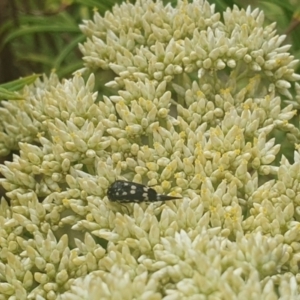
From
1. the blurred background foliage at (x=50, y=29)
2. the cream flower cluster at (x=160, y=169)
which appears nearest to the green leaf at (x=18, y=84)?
the cream flower cluster at (x=160, y=169)

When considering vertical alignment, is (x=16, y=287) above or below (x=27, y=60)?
below

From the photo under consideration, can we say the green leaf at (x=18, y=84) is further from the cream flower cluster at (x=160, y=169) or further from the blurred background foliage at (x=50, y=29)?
the blurred background foliage at (x=50, y=29)

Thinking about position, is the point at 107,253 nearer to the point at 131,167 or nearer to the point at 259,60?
the point at 131,167

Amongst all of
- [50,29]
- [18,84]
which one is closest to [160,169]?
[18,84]

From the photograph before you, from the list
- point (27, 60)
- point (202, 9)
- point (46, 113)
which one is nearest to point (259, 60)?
point (202, 9)

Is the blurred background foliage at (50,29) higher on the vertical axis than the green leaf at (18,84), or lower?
higher

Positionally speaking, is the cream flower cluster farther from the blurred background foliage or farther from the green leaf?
the blurred background foliage
